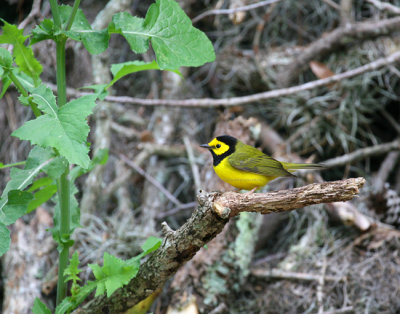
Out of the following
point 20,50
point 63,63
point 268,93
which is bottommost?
point 268,93

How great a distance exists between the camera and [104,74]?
16.9 feet

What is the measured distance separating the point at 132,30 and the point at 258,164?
4.95 ft

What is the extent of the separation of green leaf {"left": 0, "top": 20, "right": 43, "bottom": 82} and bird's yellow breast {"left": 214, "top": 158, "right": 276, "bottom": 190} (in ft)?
5.17

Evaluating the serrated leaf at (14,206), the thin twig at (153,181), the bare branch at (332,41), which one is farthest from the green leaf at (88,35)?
the bare branch at (332,41)

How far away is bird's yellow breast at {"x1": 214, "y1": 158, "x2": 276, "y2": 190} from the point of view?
348 cm

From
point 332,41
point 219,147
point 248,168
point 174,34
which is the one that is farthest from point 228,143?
point 332,41

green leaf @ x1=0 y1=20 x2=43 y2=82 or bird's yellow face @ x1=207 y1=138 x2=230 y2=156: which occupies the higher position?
green leaf @ x1=0 y1=20 x2=43 y2=82

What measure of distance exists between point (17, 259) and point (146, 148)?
1.85m

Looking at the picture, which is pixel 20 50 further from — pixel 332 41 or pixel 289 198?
pixel 332 41

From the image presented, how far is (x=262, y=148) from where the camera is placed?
5.28 meters

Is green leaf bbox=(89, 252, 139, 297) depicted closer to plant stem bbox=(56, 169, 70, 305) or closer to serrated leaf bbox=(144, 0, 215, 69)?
plant stem bbox=(56, 169, 70, 305)

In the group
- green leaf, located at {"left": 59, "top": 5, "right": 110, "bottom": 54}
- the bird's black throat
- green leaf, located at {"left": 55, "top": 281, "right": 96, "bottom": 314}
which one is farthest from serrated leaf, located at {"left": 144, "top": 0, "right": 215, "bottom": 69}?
green leaf, located at {"left": 55, "top": 281, "right": 96, "bottom": 314}

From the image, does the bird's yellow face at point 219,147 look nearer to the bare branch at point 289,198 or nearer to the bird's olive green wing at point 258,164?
the bird's olive green wing at point 258,164

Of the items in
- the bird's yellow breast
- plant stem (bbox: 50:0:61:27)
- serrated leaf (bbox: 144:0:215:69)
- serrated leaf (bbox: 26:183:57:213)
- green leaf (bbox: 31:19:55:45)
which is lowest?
the bird's yellow breast
